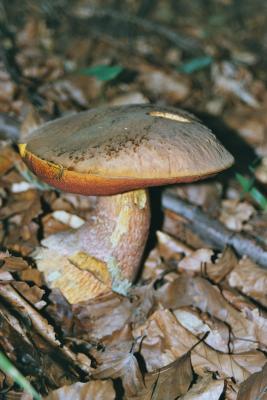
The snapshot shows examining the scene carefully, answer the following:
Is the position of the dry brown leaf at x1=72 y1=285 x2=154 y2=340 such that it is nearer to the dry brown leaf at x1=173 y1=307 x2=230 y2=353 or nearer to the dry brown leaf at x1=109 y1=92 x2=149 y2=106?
the dry brown leaf at x1=173 y1=307 x2=230 y2=353

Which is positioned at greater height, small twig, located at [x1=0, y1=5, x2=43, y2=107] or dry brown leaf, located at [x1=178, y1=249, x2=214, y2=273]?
small twig, located at [x1=0, y1=5, x2=43, y2=107]

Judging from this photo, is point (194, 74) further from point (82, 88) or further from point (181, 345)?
point (181, 345)

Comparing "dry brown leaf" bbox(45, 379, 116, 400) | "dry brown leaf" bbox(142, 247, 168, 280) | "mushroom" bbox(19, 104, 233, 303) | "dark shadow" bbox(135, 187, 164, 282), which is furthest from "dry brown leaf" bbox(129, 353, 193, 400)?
"dark shadow" bbox(135, 187, 164, 282)

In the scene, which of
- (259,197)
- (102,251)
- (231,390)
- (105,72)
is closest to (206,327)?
(231,390)

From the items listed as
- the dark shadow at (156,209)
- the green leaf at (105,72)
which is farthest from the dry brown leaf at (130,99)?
the dark shadow at (156,209)

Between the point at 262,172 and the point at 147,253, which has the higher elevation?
the point at 262,172

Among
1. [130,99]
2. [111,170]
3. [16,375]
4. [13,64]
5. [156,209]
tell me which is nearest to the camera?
[16,375]

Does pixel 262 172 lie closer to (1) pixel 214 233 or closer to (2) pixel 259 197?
(2) pixel 259 197

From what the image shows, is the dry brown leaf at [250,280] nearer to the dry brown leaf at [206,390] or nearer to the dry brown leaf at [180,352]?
the dry brown leaf at [180,352]
